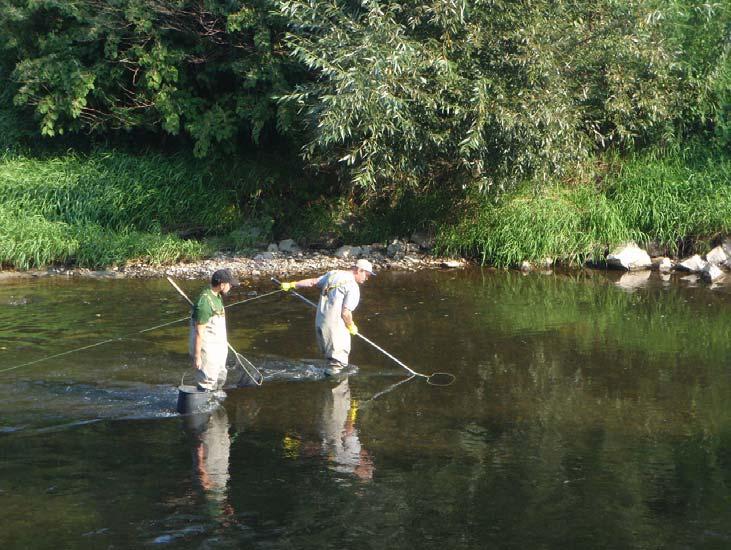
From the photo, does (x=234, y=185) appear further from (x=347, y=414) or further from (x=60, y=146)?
(x=347, y=414)

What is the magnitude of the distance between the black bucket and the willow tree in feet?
20.7

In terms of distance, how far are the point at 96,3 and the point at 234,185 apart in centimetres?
429

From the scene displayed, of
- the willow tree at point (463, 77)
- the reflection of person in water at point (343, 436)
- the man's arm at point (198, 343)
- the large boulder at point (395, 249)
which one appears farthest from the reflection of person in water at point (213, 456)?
the large boulder at point (395, 249)

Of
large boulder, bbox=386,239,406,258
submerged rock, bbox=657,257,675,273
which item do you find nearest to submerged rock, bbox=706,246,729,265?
submerged rock, bbox=657,257,675,273

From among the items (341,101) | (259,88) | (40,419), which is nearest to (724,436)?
(40,419)

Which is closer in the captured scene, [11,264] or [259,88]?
[11,264]

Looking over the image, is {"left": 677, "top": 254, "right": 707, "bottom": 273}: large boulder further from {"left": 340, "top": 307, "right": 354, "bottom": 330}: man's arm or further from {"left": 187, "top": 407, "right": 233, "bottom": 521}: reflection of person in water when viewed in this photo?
{"left": 187, "top": 407, "right": 233, "bottom": 521}: reflection of person in water

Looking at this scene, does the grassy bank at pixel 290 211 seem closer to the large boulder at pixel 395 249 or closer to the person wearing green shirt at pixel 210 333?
the large boulder at pixel 395 249

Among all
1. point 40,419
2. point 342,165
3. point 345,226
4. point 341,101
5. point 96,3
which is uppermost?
point 96,3

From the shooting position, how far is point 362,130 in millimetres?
15117

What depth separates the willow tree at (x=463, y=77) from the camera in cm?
1480

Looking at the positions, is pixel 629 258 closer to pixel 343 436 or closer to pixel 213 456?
pixel 343 436

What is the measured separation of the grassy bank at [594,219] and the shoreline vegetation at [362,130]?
0.04m

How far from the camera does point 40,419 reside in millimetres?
9242
